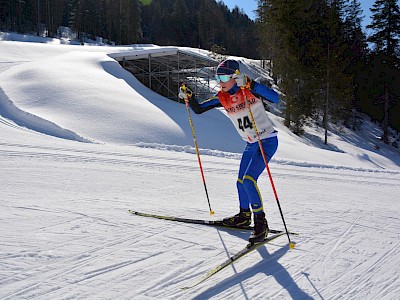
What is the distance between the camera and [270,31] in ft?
86.7

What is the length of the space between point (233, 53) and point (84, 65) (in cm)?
5038

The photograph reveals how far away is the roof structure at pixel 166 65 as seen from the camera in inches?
862

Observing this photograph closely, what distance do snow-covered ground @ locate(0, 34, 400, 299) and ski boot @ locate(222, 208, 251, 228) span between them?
193 mm

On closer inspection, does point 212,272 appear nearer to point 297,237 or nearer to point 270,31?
point 297,237

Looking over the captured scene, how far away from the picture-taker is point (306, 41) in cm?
2584

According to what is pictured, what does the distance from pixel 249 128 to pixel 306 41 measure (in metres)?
23.6

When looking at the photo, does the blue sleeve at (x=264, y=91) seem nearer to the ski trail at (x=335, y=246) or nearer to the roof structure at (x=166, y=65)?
the ski trail at (x=335, y=246)

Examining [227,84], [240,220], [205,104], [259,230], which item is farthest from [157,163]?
[259,230]

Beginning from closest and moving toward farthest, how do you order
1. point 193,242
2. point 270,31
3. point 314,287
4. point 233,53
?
point 314,287, point 193,242, point 270,31, point 233,53

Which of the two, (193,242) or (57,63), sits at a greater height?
(57,63)

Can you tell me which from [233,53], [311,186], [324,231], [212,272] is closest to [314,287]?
[212,272]

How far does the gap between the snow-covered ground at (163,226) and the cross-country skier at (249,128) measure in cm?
30

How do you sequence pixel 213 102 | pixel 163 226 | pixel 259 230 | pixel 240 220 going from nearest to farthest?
1. pixel 259 230
2. pixel 163 226
3. pixel 240 220
4. pixel 213 102

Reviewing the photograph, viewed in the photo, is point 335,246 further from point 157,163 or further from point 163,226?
point 157,163
